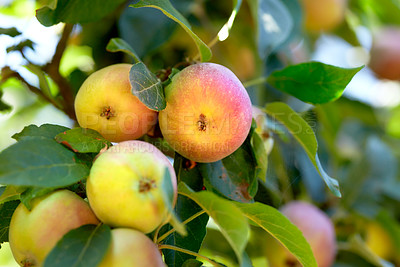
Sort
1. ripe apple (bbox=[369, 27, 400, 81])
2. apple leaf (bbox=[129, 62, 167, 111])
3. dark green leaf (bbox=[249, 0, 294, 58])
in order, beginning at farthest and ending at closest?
1. ripe apple (bbox=[369, 27, 400, 81])
2. dark green leaf (bbox=[249, 0, 294, 58])
3. apple leaf (bbox=[129, 62, 167, 111])

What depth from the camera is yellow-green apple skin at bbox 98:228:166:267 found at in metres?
0.54

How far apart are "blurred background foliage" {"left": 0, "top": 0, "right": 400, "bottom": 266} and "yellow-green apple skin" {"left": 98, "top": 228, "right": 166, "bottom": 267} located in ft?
2.09

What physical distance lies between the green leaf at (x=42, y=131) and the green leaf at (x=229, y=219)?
9.2 inches

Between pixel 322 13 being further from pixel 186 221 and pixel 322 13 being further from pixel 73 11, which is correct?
pixel 186 221

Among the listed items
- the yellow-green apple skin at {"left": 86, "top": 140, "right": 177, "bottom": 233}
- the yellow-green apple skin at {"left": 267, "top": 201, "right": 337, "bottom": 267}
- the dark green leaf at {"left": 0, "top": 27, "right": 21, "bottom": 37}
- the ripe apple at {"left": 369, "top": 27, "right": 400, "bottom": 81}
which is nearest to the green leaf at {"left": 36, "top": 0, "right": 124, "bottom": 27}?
the dark green leaf at {"left": 0, "top": 27, "right": 21, "bottom": 37}

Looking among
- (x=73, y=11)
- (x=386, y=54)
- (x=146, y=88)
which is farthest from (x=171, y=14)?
(x=386, y=54)

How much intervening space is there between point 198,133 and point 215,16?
0.89 m

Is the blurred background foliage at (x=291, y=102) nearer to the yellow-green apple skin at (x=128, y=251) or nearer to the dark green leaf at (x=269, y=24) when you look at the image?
the dark green leaf at (x=269, y=24)

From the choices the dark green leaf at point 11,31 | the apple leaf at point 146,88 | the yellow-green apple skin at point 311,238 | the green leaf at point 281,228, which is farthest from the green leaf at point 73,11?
the yellow-green apple skin at point 311,238

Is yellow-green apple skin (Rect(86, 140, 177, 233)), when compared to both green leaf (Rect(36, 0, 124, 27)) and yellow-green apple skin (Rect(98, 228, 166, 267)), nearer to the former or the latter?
yellow-green apple skin (Rect(98, 228, 166, 267))

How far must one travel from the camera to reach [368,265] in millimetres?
1467

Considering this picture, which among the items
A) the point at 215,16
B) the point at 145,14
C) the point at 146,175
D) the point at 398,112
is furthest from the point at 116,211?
the point at 398,112

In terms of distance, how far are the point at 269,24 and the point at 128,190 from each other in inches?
26.5

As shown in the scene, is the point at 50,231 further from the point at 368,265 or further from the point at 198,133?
the point at 368,265
